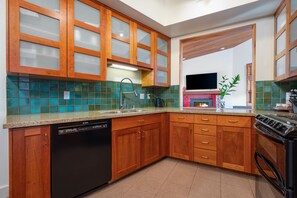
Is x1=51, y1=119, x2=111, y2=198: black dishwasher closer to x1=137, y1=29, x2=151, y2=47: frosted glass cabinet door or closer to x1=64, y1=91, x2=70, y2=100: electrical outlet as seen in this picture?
x1=64, y1=91, x2=70, y2=100: electrical outlet

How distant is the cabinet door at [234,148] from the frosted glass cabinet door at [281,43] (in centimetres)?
113

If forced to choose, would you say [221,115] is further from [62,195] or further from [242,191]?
[62,195]

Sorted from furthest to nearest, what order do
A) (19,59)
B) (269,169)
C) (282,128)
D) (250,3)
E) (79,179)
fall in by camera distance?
(250,3), (79,179), (19,59), (269,169), (282,128)

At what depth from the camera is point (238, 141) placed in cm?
224

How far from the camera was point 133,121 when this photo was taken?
87.0 inches

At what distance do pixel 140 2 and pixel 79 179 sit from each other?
2395 mm

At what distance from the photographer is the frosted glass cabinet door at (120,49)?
2.32m

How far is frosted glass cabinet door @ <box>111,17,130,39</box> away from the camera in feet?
7.59

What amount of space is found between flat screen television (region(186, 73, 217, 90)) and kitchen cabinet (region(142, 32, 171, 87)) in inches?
165

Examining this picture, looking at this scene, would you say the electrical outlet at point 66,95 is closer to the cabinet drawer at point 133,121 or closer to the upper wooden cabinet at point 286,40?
the cabinet drawer at point 133,121

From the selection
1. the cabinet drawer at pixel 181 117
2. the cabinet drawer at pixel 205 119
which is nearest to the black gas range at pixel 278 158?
the cabinet drawer at pixel 205 119

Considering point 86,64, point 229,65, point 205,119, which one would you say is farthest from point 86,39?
point 229,65

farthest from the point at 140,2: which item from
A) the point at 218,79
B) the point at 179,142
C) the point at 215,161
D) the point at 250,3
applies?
the point at 218,79

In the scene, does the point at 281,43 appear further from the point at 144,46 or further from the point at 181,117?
the point at 144,46
